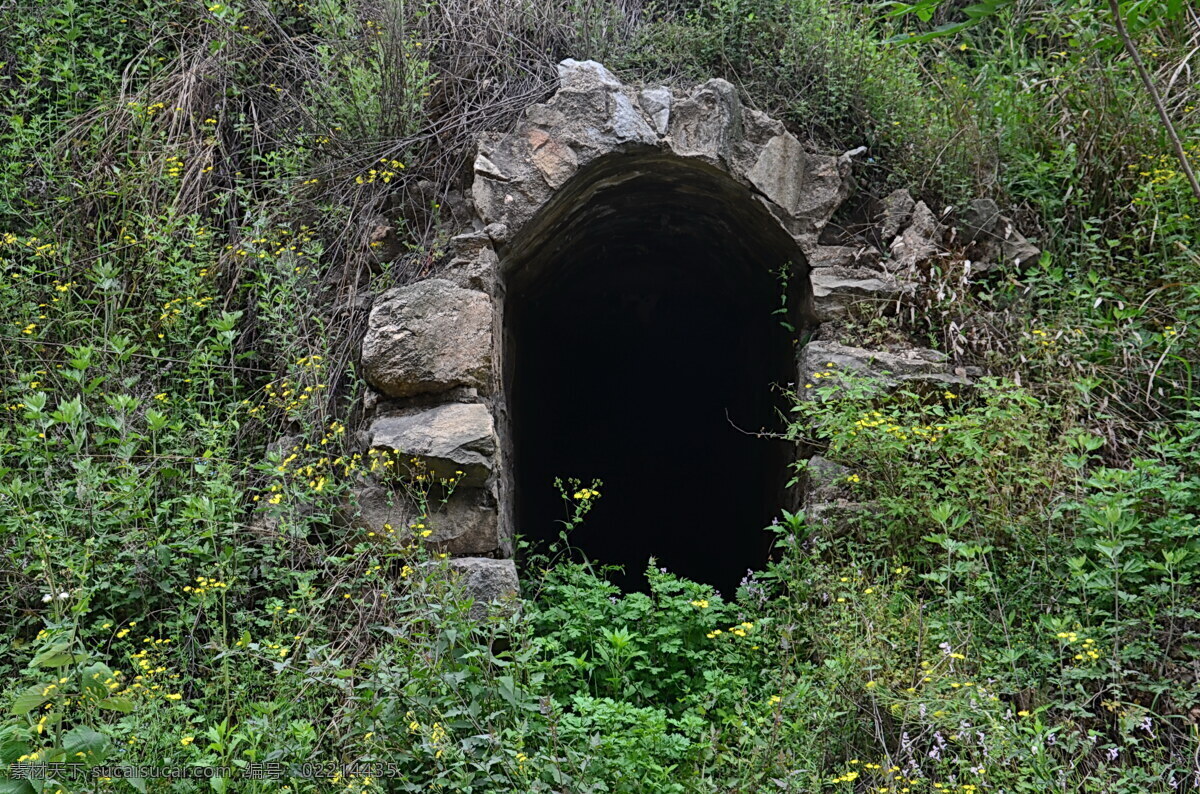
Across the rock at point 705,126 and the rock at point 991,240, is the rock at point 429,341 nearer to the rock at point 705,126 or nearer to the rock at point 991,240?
the rock at point 705,126

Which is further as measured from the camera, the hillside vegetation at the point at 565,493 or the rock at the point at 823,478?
the rock at the point at 823,478

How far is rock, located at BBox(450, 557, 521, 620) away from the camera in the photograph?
152 inches

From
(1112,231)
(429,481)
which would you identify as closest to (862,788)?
(429,481)

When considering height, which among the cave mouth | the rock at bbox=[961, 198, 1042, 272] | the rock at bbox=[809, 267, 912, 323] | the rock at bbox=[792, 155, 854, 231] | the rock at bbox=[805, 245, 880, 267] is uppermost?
the rock at bbox=[792, 155, 854, 231]

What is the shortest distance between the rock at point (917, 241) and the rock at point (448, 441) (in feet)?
6.87

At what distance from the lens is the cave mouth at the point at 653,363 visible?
17.3 feet

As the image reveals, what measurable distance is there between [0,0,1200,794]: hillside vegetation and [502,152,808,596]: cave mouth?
615 millimetres

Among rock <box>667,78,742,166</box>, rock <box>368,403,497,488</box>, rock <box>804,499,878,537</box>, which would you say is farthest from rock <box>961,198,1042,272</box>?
rock <box>368,403,497,488</box>

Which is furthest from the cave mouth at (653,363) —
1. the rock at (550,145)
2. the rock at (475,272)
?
the rock at (475,272)

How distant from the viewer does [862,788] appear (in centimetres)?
321

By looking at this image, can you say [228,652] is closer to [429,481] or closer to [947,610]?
[429,481]

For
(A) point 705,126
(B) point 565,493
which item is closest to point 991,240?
(A) point 705,126

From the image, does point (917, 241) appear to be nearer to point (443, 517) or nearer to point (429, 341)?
point (429, 341)

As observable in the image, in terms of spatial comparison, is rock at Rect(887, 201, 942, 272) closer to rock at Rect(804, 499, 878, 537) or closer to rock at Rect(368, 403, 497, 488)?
rock at Rect(804, 499, 878, 537)
